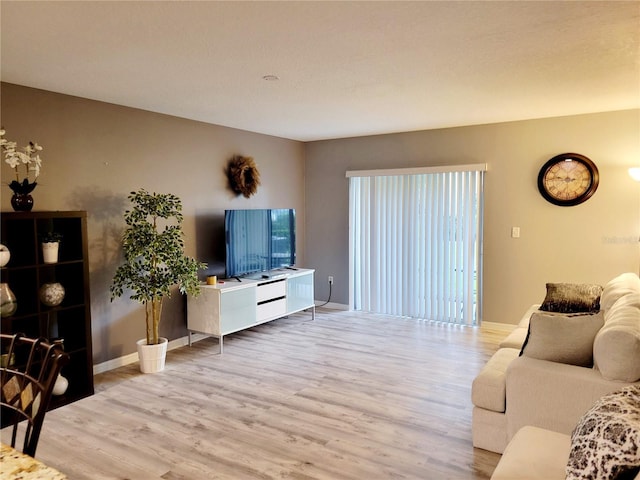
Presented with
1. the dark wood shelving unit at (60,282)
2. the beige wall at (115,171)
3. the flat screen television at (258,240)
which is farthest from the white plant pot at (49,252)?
the flat screen television at (258,240)

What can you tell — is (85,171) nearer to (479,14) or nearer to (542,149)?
(479,14)

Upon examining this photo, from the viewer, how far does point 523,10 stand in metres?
2.19

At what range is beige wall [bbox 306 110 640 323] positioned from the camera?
4.61 metres

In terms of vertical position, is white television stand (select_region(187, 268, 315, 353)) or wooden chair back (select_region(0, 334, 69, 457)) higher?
wooden chair back (select_region(0, 334, 69, 457))

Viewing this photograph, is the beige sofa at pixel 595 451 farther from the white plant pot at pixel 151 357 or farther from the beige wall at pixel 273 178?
the beige wall at pixel 273 178

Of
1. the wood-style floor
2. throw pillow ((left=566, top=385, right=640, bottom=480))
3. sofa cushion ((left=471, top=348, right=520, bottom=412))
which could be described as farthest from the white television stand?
throw pillow ((left=566, top=385, right=640, bottom=480))

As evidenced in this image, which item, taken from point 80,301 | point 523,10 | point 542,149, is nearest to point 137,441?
point 80,301

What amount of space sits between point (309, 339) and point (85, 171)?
2.70 m

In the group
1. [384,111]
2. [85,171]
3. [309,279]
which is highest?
[384,111]

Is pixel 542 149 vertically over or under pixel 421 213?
over

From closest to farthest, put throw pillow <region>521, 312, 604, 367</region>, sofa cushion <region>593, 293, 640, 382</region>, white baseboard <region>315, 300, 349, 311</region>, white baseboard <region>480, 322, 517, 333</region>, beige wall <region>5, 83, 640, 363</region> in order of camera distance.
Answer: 1. sofa cushion <region>593, 293, 640, 382</region>
2. throw pillow <region>521, 312, 604, 367</region>
3. beige wall <region>5, 83, 640, 363</region>
4. white baseboard <region>480, 322, 517, 333</region>
5. white baseboard <region>315, 300, 349, 311</region>

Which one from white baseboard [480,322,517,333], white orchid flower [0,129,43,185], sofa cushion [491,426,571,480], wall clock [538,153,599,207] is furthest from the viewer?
white baseboard [480,322,517,333]

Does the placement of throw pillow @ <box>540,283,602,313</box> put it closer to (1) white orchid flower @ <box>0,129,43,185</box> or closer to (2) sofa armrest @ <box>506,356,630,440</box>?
(2) sofa armrest @ <box>506,356,630,440</box>

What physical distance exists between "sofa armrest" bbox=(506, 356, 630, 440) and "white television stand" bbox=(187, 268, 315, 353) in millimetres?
2820
